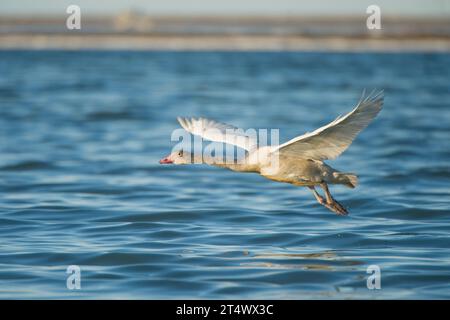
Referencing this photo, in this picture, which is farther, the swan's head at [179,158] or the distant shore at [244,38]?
the distant shore at [244,38]

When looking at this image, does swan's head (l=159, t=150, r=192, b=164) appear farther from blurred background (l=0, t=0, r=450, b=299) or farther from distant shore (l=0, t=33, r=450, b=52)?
distant shore (l=0, t=33, r=450, b=52)

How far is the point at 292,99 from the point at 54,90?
37.6ft

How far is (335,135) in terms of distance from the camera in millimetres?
10969

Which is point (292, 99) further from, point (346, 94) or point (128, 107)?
point (128, 107)

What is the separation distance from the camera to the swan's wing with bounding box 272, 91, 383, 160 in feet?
34.0

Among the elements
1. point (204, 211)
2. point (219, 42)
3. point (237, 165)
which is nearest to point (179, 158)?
point (237, 165)

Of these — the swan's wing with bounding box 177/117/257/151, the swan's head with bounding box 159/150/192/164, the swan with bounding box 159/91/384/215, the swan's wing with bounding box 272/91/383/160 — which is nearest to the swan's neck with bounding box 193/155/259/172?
the swan with bounding box 159/91/384/215

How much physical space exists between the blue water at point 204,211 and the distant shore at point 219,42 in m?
50.6

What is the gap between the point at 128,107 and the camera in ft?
114

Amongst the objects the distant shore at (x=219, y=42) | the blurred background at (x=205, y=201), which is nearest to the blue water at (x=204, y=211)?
the blurred background at (x=205, y=201)

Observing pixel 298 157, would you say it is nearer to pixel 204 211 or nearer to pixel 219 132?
pixel 219 132

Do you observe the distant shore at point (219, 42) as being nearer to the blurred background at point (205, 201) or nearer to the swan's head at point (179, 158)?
the blurred background at point (205, 201)

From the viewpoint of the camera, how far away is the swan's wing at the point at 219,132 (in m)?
12.1

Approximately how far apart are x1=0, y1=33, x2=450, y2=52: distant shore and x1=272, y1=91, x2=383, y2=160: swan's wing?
73555 millimetres
